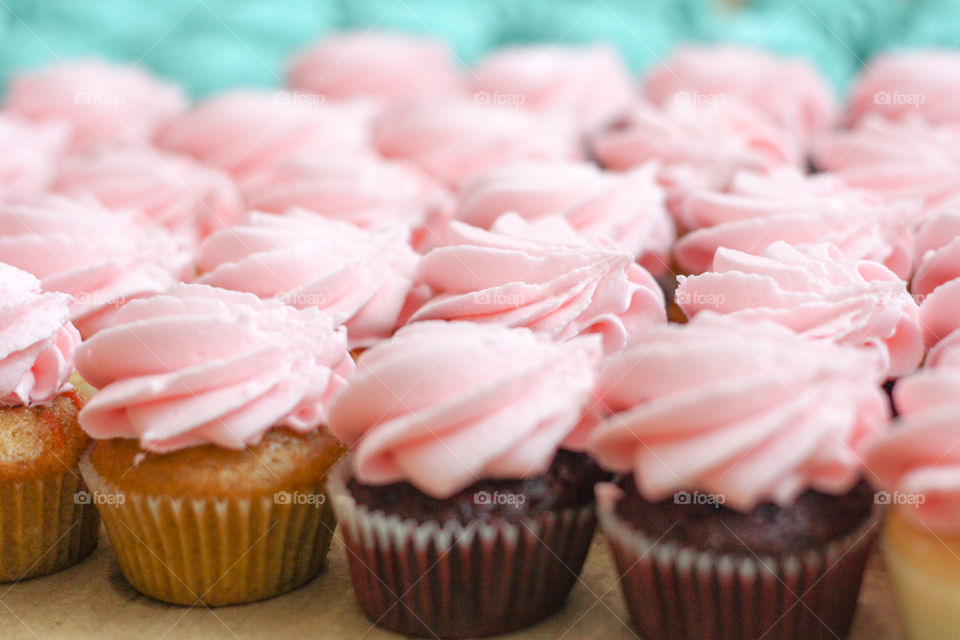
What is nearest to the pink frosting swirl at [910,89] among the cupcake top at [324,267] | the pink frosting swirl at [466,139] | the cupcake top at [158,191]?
the pink frosting swirl at [466,139]

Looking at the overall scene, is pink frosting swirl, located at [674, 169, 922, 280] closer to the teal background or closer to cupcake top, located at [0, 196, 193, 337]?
cupcake top, located at [0, 196, 193, 337]

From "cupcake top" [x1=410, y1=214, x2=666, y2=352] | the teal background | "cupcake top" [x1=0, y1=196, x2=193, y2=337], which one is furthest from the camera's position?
the teal background

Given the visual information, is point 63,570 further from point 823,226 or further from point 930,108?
point 930,108

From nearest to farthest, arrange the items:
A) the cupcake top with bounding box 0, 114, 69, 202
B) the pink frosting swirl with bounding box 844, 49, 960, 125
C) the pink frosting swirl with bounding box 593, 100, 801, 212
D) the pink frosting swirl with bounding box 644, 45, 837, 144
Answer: the pink frosting swirl with bounding box 593, 100, 801, 212 → the cupcake top with bounding box 0, 114, 69, 202 → the pink frosting swirl with bounding box 844, 49, 960, 125 → the pink frosting swirl with bounding box 644, 45, 837, 144

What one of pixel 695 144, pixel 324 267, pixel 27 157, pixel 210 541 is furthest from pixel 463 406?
pixel 27 157

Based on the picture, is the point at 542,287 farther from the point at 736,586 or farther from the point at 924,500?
the point at 924,500

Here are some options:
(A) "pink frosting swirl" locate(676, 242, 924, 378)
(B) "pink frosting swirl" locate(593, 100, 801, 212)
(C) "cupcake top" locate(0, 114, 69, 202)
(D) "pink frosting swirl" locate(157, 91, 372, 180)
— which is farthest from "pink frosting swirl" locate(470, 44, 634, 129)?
(A) "pink frosting swirl" locate(676, 242, 924, 378)
